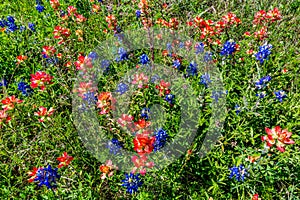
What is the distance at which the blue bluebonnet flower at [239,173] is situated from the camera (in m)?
2.14

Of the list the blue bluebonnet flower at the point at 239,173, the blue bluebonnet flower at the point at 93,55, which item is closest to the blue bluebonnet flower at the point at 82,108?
the blue bluebonnet flower at the point at 93,55

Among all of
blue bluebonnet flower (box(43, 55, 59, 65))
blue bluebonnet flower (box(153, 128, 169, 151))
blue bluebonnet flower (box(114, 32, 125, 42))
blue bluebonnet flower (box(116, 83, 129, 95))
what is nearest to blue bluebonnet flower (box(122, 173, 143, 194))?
blue bluebonnet flower (box(153, 128, 169, 151))

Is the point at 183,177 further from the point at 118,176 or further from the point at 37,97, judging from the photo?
the point at 37,97

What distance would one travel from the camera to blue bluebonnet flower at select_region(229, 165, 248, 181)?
2136 mm

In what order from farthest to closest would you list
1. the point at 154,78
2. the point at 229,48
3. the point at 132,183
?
the point at 154,78 < the point at 229,48 < the point at 132,183

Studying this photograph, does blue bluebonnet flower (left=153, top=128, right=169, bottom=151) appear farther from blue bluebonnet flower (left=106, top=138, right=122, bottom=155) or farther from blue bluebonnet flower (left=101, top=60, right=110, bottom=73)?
blue bluebonnet flower (left=101, top=60, right=110, bottom=73)

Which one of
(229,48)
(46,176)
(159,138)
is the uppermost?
(229,48)

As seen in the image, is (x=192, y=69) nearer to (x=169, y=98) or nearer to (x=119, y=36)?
(x=169, y=98)

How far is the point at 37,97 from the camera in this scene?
2.91 metres

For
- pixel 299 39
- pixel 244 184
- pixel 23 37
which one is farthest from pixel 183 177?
pixel 23 37

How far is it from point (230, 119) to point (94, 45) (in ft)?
6.14

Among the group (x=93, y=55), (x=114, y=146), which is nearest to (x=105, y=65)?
(x=93, y=55)

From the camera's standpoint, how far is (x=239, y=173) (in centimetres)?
216

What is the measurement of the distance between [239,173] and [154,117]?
0.91m
